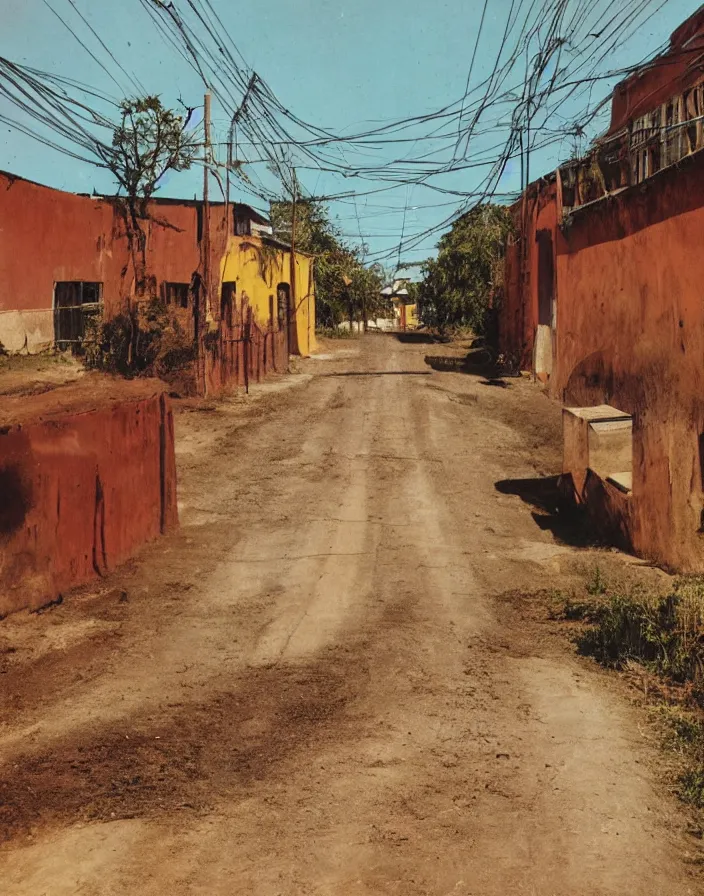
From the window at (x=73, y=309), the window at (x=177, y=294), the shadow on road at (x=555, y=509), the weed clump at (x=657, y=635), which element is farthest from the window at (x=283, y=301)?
the weed clump at (x=657, y=635)

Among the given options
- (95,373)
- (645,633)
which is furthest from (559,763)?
(95,373)

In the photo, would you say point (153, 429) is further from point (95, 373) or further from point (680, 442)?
point (95, 373)

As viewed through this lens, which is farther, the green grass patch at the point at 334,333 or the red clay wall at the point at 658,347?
the green grass patch at the point at 334,333

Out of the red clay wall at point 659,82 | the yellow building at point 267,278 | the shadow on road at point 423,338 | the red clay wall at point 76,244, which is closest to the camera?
the red clay wall at point 659,82

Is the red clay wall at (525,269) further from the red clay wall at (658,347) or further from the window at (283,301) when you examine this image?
the red clay wall at (658,347)

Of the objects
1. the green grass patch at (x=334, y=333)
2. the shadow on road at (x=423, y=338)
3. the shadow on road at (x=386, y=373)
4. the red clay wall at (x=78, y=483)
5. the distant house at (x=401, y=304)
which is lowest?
the red clay wall at (x=78, y=483)

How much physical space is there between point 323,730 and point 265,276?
21.3m

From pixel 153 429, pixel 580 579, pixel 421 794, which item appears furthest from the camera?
pixel 153 429

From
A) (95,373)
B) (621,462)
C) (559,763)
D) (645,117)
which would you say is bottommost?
(559,763)

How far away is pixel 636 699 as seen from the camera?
5.56 m

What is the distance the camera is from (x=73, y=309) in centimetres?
1752

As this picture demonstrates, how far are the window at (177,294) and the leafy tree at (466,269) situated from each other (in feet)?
42.0

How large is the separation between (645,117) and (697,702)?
9095 millimetres

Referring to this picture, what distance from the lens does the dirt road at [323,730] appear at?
147 inches
